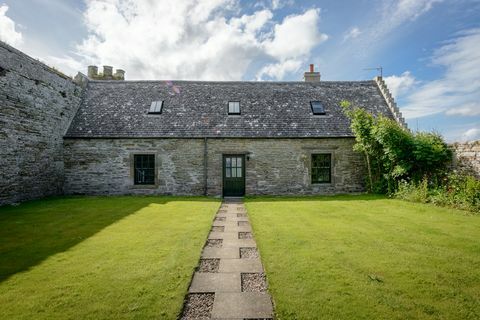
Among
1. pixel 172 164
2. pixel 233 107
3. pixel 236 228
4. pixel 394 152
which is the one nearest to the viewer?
pixel 236 228

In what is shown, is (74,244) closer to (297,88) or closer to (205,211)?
(205,211)

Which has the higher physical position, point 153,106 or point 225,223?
point 153,106

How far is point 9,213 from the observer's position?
9.64 meters

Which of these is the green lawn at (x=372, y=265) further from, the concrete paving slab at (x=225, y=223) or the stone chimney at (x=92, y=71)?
the stone chimney at (x=92, y=71)

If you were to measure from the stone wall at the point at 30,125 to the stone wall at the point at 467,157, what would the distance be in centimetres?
1867

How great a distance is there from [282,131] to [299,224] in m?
8.02

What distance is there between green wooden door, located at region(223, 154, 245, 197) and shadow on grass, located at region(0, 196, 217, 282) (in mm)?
4357

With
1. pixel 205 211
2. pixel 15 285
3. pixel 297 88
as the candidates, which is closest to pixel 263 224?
pixel 205 211

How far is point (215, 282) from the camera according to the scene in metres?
4.25

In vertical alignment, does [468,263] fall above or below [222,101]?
below

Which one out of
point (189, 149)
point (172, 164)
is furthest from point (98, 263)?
point (189, 149)

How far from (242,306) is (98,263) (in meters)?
2.91

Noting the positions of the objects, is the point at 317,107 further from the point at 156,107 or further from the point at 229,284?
the point at 229,284

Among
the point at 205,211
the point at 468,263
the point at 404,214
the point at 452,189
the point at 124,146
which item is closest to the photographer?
the point at 468,263
